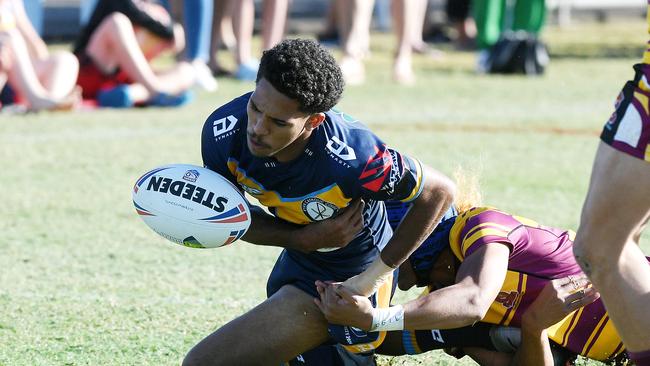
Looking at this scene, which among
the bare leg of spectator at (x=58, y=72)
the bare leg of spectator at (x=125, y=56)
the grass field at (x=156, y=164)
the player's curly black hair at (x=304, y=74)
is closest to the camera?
the player's curly black hair at (x=304, y=74)

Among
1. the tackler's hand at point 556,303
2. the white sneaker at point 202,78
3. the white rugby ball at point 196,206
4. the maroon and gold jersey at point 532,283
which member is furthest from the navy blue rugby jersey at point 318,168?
the white sneaker at point 202,78

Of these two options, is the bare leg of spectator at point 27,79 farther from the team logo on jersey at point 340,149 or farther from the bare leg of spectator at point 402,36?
the team logo on jersey at point 340,149

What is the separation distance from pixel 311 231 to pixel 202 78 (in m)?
6.27

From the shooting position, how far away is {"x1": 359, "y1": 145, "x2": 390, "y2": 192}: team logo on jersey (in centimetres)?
377

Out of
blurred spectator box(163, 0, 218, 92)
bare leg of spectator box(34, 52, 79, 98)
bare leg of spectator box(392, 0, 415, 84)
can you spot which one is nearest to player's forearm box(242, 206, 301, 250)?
bare leg of spectator box(34, 52, 79, 98)

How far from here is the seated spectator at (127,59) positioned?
930 cm

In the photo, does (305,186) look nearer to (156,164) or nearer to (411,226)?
(411,226)

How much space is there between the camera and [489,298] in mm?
3768

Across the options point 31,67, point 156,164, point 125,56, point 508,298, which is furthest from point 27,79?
point 508,298

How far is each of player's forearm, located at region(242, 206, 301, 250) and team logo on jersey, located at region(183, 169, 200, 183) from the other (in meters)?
0.30

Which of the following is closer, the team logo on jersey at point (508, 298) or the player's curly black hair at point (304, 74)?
the player's curly black hair at point (304, 74)

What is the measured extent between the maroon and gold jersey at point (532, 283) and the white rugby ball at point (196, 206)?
2.81ft

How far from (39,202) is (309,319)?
2.97 metres

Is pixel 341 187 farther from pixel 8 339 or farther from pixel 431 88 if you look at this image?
pixel 431 88
